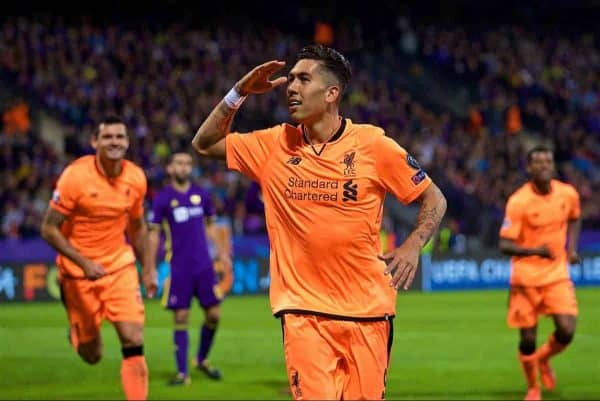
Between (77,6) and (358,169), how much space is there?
33728 millimetres

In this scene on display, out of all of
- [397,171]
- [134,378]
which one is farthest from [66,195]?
[397,171]

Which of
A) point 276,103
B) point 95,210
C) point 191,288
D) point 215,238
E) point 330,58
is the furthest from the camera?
point 276,103

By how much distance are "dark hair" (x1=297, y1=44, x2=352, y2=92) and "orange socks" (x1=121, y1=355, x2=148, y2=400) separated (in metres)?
4.21

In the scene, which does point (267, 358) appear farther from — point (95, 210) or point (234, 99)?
point (234, 99)

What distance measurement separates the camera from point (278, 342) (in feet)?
56.8

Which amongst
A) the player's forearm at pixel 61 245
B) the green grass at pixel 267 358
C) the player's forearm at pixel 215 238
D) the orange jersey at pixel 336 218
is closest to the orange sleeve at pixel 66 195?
the player's forearm at pixel 61 245

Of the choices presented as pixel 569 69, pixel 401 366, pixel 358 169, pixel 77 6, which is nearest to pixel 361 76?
pixel 569 69

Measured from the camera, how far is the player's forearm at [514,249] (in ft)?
39.2

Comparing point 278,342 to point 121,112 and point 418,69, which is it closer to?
point 121,112

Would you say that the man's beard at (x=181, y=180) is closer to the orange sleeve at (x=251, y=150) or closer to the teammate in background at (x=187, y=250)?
the teammate in background at (x=187, y=250)

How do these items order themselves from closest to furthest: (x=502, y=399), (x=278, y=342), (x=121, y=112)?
(x=502, y=399) < (x=278, y=342) < (x=121, y=112)

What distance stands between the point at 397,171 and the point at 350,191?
11.5 inches

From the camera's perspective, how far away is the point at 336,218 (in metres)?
6.60

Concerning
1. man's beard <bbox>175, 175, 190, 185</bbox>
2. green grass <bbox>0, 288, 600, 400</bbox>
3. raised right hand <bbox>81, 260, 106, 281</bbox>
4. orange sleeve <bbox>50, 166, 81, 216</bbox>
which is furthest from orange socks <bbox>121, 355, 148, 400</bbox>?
man's beard <bbox>175, 175, 190, 185</bbox>
